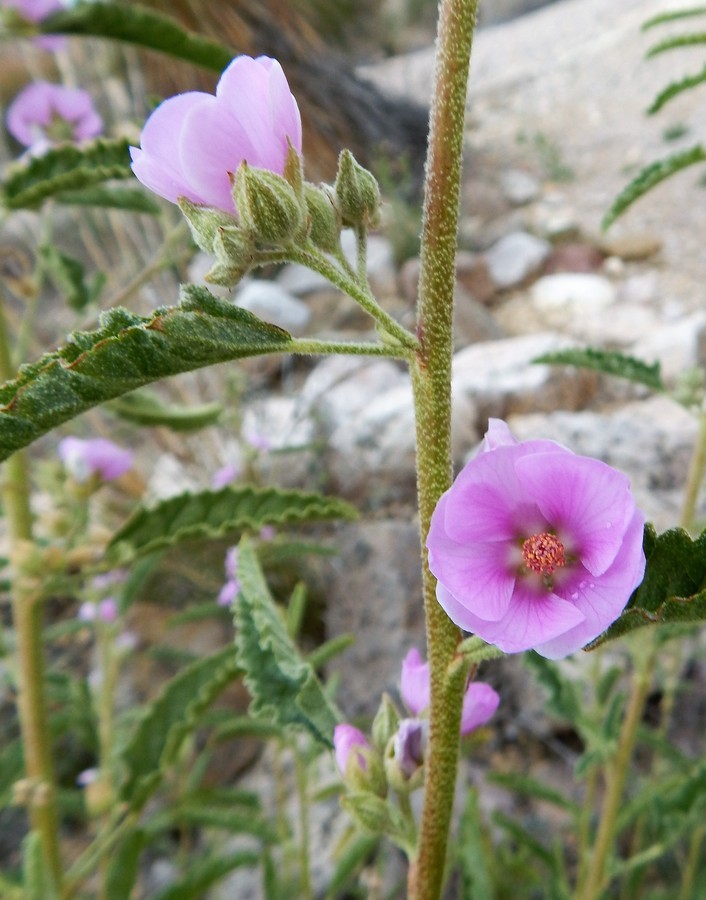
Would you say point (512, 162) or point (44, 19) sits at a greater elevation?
point (512, 162)

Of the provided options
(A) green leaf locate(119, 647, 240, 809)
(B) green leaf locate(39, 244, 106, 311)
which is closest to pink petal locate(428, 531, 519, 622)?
(A) green leaf locate(119, 647, 240, 809)

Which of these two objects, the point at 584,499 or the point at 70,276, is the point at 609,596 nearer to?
the point at 584,499

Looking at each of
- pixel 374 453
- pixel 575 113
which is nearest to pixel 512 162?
pixel 575 113

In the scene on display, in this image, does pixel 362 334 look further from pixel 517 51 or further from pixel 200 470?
pixel 517 51

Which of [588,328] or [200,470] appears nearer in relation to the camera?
[200,470]

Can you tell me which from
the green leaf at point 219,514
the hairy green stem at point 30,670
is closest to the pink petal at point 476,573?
the green leaf at point 219,514

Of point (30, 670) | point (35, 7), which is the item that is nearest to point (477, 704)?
point (30, 670)

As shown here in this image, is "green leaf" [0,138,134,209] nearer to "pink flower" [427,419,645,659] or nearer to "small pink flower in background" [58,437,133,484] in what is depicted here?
"small pink flower in background" [58,437,133,484]
